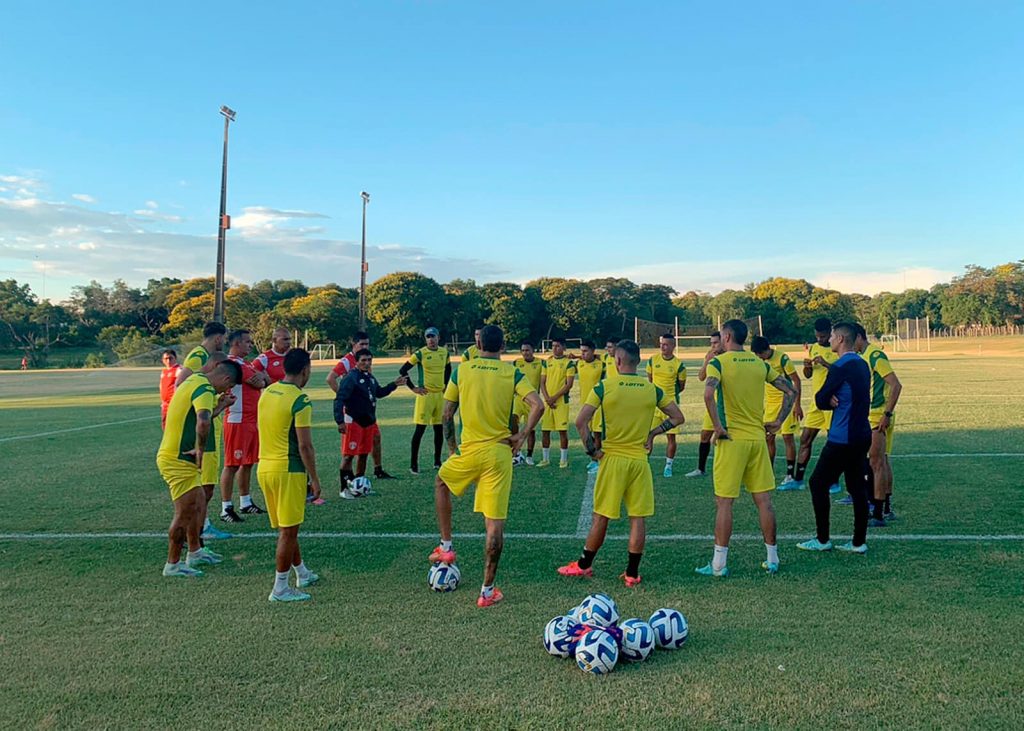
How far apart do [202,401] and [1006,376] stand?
33.9 meters

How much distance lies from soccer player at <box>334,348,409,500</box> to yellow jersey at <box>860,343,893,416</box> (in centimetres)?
596

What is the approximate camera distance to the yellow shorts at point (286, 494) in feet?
18.1

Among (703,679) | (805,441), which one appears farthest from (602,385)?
(805,441)

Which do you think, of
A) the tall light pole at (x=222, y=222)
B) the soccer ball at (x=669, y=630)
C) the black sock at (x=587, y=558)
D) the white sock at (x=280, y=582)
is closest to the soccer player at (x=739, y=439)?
the black sock at (x=587, y=558)

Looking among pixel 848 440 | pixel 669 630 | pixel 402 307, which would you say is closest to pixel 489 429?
pixel 669 630

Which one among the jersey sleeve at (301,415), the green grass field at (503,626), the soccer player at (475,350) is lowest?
the green grass field at (503,626)

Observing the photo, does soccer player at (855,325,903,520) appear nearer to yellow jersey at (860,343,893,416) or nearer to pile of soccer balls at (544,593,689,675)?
yellow jersey at (860,343,893,416)

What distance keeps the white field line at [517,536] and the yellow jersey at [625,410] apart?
1688 mm

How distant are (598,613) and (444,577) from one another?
1.61 m

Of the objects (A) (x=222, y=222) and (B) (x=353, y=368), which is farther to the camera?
(A) (x=222, y=222)

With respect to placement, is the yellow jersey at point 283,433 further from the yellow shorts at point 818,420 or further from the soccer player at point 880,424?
the yellow shorts at point 818,420

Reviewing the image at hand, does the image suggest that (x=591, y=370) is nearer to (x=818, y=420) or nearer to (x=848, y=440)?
(x=818, y=420)

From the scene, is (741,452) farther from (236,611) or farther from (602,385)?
(236,611)

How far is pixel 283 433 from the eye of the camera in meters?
5.58
